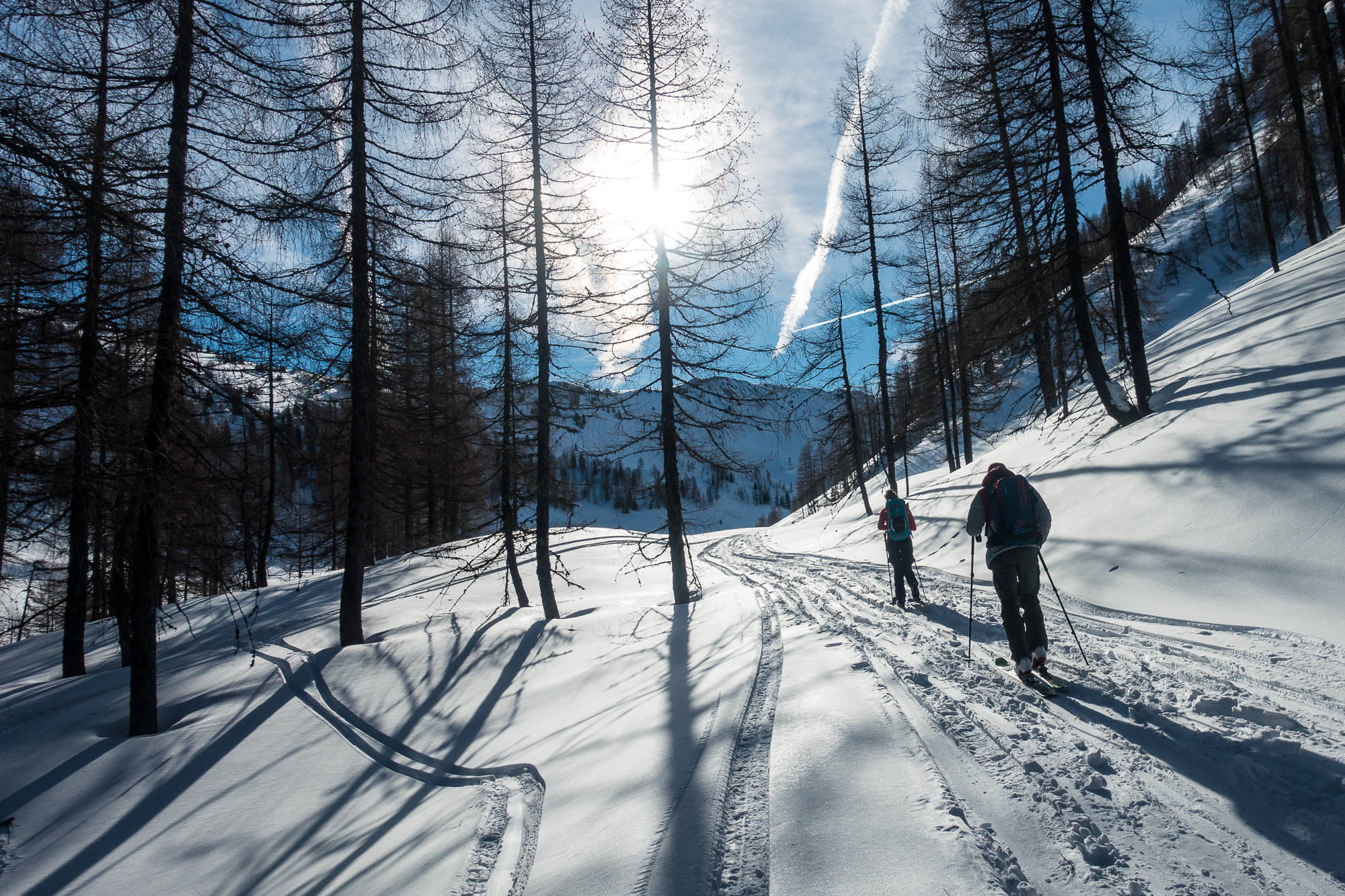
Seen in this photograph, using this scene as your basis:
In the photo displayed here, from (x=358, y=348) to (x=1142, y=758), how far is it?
34.0 ft

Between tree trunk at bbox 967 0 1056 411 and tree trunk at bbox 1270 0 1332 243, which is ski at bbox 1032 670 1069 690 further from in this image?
tree trunk at bbox 1270 0 1332 243

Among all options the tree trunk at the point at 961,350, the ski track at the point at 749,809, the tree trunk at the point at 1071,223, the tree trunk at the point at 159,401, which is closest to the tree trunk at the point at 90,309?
the tree trunk at the point at 159,401

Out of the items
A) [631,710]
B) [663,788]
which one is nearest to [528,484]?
[631,710]

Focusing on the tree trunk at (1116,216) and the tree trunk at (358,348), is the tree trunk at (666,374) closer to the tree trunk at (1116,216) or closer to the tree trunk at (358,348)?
the tree trunk at (358,348)

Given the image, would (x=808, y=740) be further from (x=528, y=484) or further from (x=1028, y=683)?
(x=528, y=484)

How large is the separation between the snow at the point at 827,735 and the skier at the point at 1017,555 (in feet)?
1.20

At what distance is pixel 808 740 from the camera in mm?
3695

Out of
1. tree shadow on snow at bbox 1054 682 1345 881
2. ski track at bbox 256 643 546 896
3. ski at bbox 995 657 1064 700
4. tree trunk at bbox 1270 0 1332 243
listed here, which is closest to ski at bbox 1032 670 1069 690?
ski at bbox 995 657 1064 700

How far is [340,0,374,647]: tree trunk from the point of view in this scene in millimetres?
8695

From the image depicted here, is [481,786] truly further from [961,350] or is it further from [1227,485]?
[961,350]

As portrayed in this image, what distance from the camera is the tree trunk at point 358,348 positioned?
8.70 meters

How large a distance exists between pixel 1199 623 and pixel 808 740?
469 cm

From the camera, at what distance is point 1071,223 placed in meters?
10.8

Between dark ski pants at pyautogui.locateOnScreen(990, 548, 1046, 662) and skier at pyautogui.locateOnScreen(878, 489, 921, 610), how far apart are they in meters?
3.30
